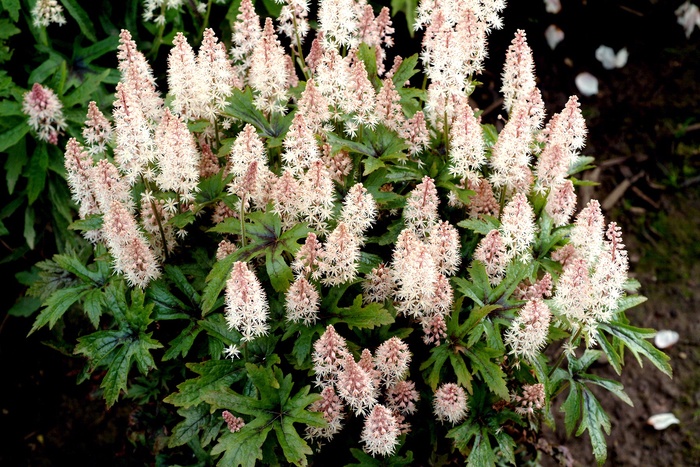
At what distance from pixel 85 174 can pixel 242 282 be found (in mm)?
930

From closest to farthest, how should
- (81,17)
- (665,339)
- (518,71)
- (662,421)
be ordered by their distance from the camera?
(518,71), (81,17), (662,421), (665,339)

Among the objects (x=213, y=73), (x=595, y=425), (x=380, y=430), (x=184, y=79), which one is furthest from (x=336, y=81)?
(x=595, y=425)

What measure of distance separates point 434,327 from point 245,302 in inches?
28.3

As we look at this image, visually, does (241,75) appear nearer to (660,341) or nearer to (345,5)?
(345,5)

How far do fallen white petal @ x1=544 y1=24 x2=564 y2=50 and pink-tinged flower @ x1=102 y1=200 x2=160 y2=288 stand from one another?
15.2ft

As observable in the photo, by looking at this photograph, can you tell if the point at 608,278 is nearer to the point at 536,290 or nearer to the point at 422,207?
the point at 536,290

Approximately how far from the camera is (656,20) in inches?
252

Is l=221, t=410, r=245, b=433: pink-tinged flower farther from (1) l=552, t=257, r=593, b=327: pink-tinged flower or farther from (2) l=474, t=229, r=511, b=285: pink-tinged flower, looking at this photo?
(1) l=552, t=257, r=593, b=327: pink-tinged flower

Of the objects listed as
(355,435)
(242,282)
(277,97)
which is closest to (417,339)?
(355,435)

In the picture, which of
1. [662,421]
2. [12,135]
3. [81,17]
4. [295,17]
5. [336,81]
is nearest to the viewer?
[336,81]

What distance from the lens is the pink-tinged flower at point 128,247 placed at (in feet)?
8.63

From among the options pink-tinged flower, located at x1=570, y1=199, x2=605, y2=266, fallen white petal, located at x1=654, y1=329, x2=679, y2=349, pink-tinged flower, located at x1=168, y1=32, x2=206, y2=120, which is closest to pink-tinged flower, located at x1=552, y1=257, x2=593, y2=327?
pink-tinged flower, located at x1=570, y1=199, x2=605, y2=266

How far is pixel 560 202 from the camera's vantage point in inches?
116

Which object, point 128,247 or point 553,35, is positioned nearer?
point 128,247
